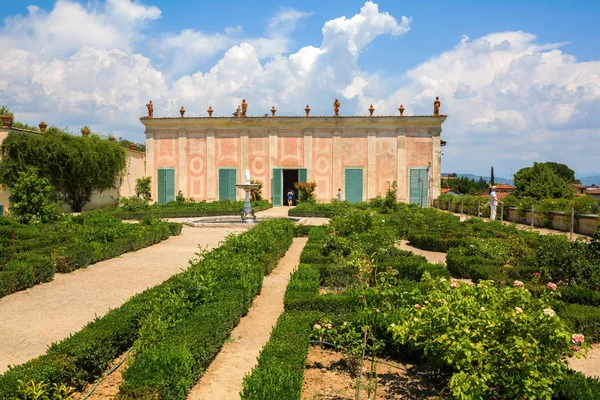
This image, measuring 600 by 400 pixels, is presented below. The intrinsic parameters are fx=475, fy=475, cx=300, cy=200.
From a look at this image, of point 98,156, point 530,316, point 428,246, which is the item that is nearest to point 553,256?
point 428,246

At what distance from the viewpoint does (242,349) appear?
5430mm

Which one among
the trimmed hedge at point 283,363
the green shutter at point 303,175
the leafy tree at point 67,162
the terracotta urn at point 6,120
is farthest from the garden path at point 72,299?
the green shutter at point 303,175

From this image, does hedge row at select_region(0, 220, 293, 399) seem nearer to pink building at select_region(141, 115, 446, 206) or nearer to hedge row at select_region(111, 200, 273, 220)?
hedge row at select_region(111, 200, 273, 220)

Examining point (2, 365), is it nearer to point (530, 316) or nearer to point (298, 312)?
point (298, 312)

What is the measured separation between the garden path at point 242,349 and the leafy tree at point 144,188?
66.1ft

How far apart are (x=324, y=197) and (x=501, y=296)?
2304 cm

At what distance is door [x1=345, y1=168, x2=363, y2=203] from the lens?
2670 cm

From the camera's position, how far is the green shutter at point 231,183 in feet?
89.0

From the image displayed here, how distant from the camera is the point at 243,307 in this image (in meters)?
6.56

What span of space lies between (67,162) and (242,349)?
67.7 feet

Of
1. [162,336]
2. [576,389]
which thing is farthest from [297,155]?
[576,389]

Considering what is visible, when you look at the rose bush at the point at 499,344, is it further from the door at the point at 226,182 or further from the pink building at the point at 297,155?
the door at the point at 226,182

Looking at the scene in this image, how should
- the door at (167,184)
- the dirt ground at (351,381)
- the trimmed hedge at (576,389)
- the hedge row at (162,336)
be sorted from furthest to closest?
the door at (167,184)
the dirt ground at (351,381)
the hedge row at (162,336)
the trimmed hedge at (576,389)

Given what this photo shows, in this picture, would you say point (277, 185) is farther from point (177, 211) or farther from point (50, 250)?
point (50, 250)
